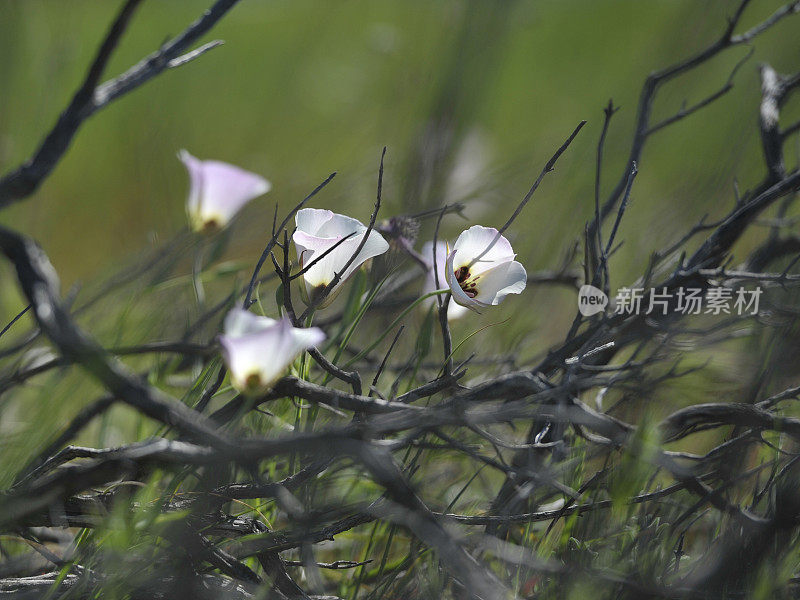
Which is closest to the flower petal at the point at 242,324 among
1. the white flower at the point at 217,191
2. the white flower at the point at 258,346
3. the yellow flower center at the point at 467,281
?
the white flower at the point at 258,346

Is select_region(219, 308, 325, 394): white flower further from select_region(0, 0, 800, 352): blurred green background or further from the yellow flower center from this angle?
select_region(0, 0, 800, 352): blurred green background

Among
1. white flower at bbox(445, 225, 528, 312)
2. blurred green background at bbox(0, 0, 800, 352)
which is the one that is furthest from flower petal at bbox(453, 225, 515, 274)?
blurred green background at bbox(0, 0, 800, 352)

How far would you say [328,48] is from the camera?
45.2 inches

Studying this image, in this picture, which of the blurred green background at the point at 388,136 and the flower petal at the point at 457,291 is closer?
the flower petal at the point at 457,291

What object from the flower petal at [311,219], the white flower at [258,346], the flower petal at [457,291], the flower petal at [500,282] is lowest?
the white flower at [258,346]

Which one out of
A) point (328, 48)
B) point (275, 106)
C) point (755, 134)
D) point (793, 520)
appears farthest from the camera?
point (328, 48)

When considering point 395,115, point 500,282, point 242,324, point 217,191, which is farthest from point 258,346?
point 395,115

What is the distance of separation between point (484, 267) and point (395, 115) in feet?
1.33

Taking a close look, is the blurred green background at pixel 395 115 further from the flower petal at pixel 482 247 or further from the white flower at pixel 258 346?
the white flower at pixel 258 346

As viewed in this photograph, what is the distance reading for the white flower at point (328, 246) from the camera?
28cm

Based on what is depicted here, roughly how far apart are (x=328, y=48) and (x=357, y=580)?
1.01 metres

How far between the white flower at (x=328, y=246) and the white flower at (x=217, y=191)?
14 cm

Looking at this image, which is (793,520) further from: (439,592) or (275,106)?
(275,106)

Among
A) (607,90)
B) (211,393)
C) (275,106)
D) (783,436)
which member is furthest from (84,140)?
(783,436)
